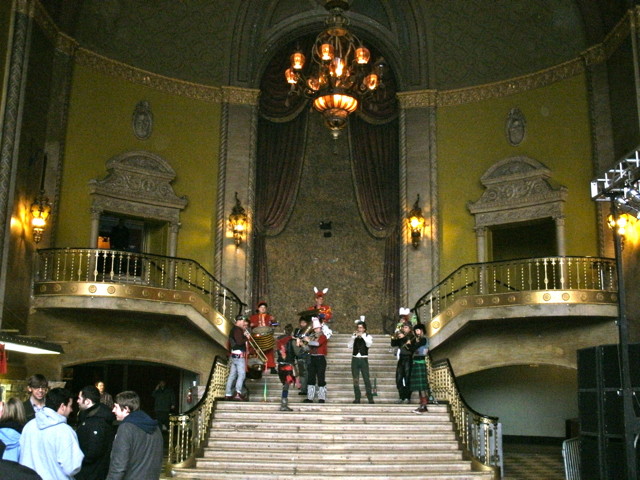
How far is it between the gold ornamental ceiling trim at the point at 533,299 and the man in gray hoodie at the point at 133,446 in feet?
35.4

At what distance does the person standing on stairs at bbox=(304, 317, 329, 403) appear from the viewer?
42.4ft

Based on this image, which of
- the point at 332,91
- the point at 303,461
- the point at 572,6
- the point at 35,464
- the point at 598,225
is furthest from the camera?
the point at 572,6

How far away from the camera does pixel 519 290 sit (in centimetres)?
1672

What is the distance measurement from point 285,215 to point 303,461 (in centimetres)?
940

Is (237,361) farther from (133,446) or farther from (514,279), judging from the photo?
(514,279)

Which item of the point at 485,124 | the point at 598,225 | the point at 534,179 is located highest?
the point at 485,124

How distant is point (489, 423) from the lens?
38.0 feet

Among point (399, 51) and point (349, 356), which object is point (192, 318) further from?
point (399, 51)

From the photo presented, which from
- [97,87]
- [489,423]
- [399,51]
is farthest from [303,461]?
[399,51]

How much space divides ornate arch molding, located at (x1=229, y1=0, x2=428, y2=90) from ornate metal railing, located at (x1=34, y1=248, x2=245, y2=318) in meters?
5.04

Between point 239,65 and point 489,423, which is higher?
point 239,65

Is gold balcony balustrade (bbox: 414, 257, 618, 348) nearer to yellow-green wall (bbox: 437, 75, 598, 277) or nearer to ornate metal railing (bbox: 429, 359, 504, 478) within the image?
yellow-green wall (bbox: 437, 75, 598, 277)

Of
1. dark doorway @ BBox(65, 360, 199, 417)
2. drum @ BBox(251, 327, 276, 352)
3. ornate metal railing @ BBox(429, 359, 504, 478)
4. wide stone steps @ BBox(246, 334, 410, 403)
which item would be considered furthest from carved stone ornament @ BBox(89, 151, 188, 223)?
ornate metal railing @ BBox(429, 359, 504, 478)

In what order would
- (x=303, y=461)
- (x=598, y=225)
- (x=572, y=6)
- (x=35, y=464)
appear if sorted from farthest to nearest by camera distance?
(x=572, y=6), (x=598, y=225), (x=303, y=461), (x=35, y=464)
